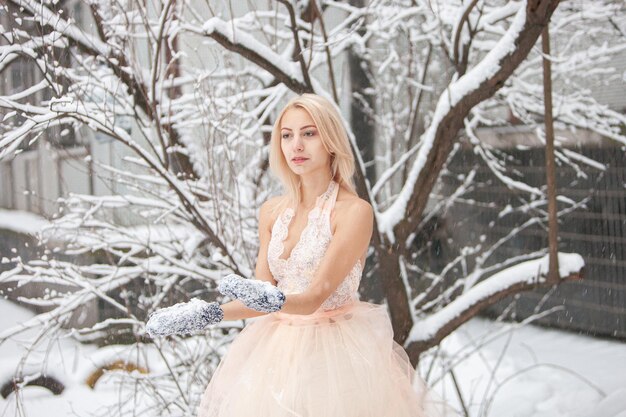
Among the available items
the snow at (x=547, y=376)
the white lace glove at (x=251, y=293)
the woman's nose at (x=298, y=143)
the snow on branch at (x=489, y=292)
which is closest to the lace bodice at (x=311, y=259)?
the woman's nose at (x=298, y=143)

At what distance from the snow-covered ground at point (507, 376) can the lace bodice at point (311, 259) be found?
1199 mm

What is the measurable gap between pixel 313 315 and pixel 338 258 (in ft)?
0.45

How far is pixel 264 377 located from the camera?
1.42 metres

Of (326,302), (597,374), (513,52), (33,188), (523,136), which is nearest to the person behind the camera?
(326,302)

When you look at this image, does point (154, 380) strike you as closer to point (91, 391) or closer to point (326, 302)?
point (91, 391)

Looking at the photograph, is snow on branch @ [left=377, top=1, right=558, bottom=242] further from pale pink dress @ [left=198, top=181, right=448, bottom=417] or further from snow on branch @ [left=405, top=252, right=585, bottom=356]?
pale pink dress @ [left=198, top=181, right=448, bottom=417]

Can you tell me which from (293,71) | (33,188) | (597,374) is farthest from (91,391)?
(597,374)

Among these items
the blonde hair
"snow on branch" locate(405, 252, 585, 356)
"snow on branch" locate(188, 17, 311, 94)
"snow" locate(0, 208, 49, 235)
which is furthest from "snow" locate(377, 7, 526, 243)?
"snow" locate(0, 208, 49, 235)

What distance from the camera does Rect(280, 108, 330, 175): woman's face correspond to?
151cm

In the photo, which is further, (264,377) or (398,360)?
(398,360)

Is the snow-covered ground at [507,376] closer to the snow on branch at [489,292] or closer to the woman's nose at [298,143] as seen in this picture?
the snow on branch at [489,292]

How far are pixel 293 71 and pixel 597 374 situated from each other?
6.62 feet

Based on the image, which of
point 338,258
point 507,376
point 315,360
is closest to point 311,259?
point 338,258

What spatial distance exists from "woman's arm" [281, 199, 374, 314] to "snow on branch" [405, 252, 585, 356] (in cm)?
105
